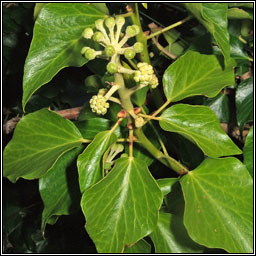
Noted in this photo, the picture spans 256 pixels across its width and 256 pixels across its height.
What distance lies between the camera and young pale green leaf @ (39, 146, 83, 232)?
75 cm

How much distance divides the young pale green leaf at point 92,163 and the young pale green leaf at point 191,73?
0.19 m

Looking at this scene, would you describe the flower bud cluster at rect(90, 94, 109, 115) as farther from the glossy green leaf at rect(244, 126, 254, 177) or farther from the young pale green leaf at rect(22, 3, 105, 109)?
the glossy green leaf at rect(244, 126, 254, 177)

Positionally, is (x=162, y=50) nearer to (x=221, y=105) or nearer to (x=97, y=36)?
(x=221, y=105)

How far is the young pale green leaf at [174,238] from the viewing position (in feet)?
2.38

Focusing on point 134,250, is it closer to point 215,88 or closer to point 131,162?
point 131,162

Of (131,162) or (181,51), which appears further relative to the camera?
(181,51)

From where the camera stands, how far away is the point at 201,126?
2.17 feet

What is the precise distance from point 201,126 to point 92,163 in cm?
21

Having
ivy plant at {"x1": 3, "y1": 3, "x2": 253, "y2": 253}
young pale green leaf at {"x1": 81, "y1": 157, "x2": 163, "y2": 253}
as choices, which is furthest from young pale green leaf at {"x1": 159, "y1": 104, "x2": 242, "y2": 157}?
young pale green leaf at {"x1": 81, "y1": 157, "x2": 163, "y2": 253}

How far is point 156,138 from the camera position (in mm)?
833

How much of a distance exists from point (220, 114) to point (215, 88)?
0.24 m

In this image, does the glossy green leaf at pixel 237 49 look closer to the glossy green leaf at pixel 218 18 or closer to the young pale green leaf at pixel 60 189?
the glossy green leaf at pixel 218 18

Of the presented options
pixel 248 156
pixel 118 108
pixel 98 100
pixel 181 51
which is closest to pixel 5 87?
pixel 118 108

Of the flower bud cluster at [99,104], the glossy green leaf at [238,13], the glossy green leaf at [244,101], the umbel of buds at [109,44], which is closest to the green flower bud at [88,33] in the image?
the umbel of buds at [109,44]
